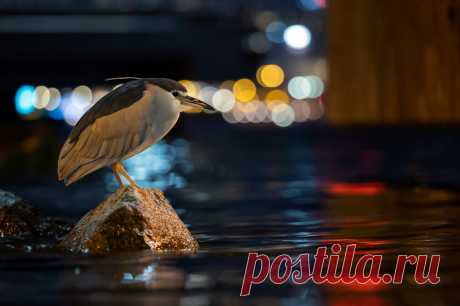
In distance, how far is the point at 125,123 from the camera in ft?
39.5

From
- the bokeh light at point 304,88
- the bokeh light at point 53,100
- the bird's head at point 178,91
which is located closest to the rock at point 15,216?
the bird's head at point 178,91

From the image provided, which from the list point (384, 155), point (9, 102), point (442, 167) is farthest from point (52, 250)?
point (9, 102)

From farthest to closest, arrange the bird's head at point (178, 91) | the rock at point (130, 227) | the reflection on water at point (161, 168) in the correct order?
the reflection on water at point (161, 168), the bird's head at point (178, 91), the rock at point (130, 227)

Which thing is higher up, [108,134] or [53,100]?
[108,134]

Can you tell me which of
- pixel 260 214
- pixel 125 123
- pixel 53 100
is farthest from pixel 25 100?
pixel 125 123

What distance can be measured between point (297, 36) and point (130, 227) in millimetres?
52155

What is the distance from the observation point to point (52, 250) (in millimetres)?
12273

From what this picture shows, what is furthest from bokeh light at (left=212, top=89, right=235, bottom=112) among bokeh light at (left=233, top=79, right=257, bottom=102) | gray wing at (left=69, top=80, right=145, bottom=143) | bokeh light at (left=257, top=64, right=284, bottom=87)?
gray wing at (left=69, top=80, right=145, bottom=143)

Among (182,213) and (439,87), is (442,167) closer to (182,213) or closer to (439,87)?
(439,87)

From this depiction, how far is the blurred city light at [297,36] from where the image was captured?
60.3 meters

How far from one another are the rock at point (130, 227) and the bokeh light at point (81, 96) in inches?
2200

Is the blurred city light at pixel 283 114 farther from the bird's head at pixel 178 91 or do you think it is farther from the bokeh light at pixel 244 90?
the bird's head at pixel 178 91

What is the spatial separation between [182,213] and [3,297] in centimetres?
815

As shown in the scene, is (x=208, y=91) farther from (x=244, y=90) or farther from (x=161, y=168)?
(x=161, y=168)
